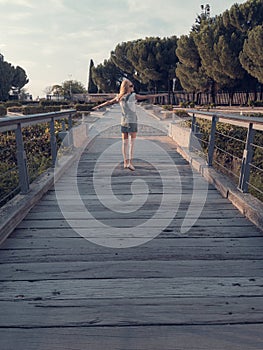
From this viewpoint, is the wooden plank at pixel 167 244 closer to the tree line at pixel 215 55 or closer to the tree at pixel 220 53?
the tree line at pixel 215 55

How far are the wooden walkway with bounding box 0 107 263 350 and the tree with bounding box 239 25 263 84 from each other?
25339mm

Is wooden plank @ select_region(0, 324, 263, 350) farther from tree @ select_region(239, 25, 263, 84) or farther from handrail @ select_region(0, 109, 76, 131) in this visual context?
tree @ select_region(239, 25, 263, 84)

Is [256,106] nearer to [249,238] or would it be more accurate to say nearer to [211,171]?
[211,171]

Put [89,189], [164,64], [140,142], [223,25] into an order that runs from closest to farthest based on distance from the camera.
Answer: [89,189] < [140,142] < [223,25] < [164,64]

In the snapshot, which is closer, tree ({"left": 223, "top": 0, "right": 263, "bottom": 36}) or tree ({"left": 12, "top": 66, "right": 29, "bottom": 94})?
tree ({"left": 223, "top": 0, "right": 263, "bottom": 36})

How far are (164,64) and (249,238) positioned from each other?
135 ft

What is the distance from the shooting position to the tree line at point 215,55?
26202 millimetres

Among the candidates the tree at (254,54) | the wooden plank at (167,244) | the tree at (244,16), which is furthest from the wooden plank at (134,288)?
the tree at (244,16)

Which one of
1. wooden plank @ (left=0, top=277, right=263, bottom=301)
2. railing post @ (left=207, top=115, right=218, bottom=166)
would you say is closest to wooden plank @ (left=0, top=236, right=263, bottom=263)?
wooden plank @ (left=0, top=277, right=263, bottom=301)

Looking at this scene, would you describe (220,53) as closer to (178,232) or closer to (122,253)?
(178,232)

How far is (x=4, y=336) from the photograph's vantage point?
1.57 m

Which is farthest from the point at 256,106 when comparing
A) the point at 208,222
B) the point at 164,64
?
the point at 208,222

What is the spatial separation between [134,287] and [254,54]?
2715 centimetres

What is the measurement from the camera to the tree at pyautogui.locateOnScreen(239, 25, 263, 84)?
23.9 metres
